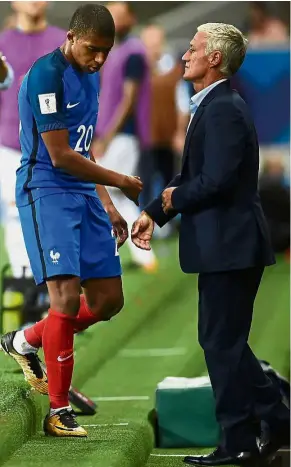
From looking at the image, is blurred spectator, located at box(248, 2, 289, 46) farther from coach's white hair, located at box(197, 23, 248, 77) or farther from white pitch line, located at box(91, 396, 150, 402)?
coach's white hair, located at box(197, 23, 248, 77)

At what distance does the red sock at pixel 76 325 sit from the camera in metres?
5.02

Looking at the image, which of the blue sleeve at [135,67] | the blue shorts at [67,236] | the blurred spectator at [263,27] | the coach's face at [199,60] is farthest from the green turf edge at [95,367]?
the blurred spectator at [263,27]

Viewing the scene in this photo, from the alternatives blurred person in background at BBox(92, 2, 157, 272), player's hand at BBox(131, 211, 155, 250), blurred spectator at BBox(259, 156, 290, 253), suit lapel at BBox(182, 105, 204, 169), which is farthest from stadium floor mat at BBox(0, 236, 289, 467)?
suit lapel at BBox(182, 105, 204, 169)

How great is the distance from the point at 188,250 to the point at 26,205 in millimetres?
619

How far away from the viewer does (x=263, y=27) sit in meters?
12.8

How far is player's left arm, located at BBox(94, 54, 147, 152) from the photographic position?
1038 centimetres

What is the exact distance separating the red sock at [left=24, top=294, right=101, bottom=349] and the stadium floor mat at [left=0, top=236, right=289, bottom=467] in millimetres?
365

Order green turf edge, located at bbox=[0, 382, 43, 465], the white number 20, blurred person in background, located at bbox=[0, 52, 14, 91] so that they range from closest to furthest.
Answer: green turf edge, located at bbox=[0, 382, 43, 465] < the white number 20 < blurred person in background, located at bbox=[0, 52, 14, 91]

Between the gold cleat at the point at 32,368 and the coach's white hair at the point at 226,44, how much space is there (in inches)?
53.2

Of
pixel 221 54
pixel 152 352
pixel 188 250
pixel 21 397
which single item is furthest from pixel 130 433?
pixel 152 352

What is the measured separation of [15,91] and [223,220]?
8.38 ft

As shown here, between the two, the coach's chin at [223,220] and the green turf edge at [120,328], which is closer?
the coach's chin at [223,220]

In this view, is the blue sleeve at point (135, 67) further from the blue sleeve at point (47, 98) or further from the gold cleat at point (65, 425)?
the gold cleat at point (65, 425)

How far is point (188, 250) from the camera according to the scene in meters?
4.75
